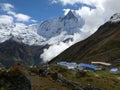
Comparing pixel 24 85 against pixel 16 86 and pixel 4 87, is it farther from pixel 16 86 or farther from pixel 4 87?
pixel 4 87

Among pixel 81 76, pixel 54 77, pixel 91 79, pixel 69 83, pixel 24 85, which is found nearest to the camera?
pixel 24 85

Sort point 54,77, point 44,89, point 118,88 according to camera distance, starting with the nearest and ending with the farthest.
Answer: point 44,89
point 54,77
point 118,88

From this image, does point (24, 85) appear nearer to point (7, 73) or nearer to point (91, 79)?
point (7, 73)

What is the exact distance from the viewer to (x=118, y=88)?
6912 centimetres

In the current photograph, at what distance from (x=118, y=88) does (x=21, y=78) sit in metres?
50.3

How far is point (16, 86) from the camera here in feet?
69.5

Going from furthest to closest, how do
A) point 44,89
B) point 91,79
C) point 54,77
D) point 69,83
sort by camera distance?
point 91,79 < point 54,77 < point 69,83 < point 44,89

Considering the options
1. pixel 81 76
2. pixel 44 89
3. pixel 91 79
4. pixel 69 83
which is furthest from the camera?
pixel 81 76

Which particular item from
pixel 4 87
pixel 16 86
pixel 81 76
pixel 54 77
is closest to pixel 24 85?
pixel 16 86

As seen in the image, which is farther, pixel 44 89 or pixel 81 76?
pixel 81 76

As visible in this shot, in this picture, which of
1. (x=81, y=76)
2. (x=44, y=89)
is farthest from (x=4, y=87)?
(x=81, y=76)

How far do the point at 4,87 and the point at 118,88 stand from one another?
4994 centimetres

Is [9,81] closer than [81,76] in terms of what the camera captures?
Yes

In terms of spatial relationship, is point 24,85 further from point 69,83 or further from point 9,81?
point 69,83
